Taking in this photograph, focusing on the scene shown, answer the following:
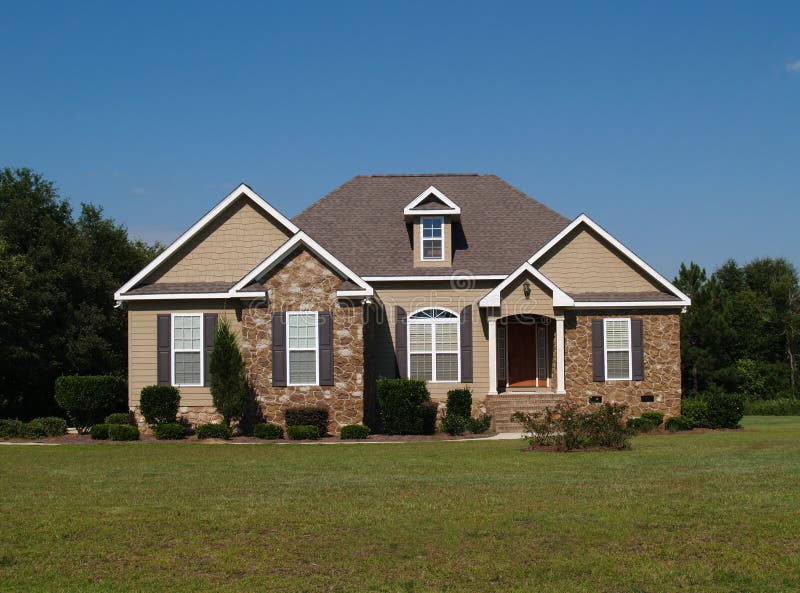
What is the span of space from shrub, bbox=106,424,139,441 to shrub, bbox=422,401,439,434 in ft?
24.5

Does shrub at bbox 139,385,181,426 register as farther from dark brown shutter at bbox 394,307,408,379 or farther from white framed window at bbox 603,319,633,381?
white framed window at bbox 603,319,633,381

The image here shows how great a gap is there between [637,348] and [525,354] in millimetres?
3413

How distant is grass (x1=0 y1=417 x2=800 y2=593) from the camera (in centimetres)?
818

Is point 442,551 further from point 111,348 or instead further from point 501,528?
point 111,348

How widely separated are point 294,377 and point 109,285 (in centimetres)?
1900

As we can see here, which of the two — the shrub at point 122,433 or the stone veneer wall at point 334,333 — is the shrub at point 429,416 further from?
the shrub at point 122,433

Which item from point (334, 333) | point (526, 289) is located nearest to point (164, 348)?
point (334, 333)

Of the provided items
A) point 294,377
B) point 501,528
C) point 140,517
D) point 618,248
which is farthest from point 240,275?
point 501,528

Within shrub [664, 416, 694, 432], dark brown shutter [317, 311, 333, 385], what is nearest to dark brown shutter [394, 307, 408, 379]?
dark brown shutter [317, 311, 333, 385]

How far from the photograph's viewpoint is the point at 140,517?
1051 centimetres

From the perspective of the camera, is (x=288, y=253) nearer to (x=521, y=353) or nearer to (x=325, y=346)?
(x=325, y=346)

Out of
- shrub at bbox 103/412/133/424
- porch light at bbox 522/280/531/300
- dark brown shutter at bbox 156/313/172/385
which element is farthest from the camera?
porch light at bbox 522/280/531/300

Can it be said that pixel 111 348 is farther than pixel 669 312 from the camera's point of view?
Yes

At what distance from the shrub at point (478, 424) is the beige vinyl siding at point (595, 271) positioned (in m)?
4.72
